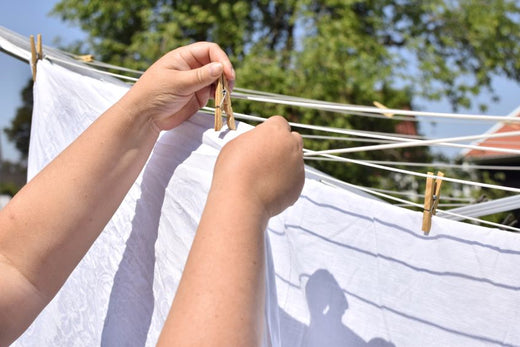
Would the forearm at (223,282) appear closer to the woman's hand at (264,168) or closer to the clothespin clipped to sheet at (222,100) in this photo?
the woman's hand at (264,168)

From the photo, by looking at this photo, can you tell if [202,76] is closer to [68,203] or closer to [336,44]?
[68,203]

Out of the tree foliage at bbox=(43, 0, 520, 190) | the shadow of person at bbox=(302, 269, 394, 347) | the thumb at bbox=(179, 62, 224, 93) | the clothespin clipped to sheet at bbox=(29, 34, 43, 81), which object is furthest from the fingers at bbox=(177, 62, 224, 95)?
the tree foliage at bbox=(43, 0, 520, 190)

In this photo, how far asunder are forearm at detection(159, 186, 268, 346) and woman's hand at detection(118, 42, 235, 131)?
0.29 metres

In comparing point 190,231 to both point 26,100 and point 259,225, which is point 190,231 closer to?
point 259,225

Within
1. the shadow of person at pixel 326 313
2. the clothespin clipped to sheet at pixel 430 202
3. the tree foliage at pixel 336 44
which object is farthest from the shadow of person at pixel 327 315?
the tree foliage at pixel 336 44

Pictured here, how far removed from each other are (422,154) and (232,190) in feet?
18.3

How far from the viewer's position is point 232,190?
0.54 m

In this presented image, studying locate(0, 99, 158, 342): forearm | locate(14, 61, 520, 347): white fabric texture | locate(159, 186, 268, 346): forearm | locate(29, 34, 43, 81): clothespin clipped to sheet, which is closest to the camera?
locate(159, 186, 268, 346): forearm

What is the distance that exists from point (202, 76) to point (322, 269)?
35 cm

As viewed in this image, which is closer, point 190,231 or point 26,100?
point 190,231

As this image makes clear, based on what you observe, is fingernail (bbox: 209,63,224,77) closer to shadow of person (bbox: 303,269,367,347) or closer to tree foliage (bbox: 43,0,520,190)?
shadow of person (bbox: 303,269,367,347)

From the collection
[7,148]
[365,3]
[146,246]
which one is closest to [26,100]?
[7,148]

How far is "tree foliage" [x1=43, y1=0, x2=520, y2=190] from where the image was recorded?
5086mm

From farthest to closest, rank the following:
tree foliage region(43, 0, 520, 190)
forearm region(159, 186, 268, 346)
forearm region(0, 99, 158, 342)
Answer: tree foliage region(43, 0, 520, 190), forearm region(0, 99, 158, 342), forearm region(159, 186, 268, 346)
